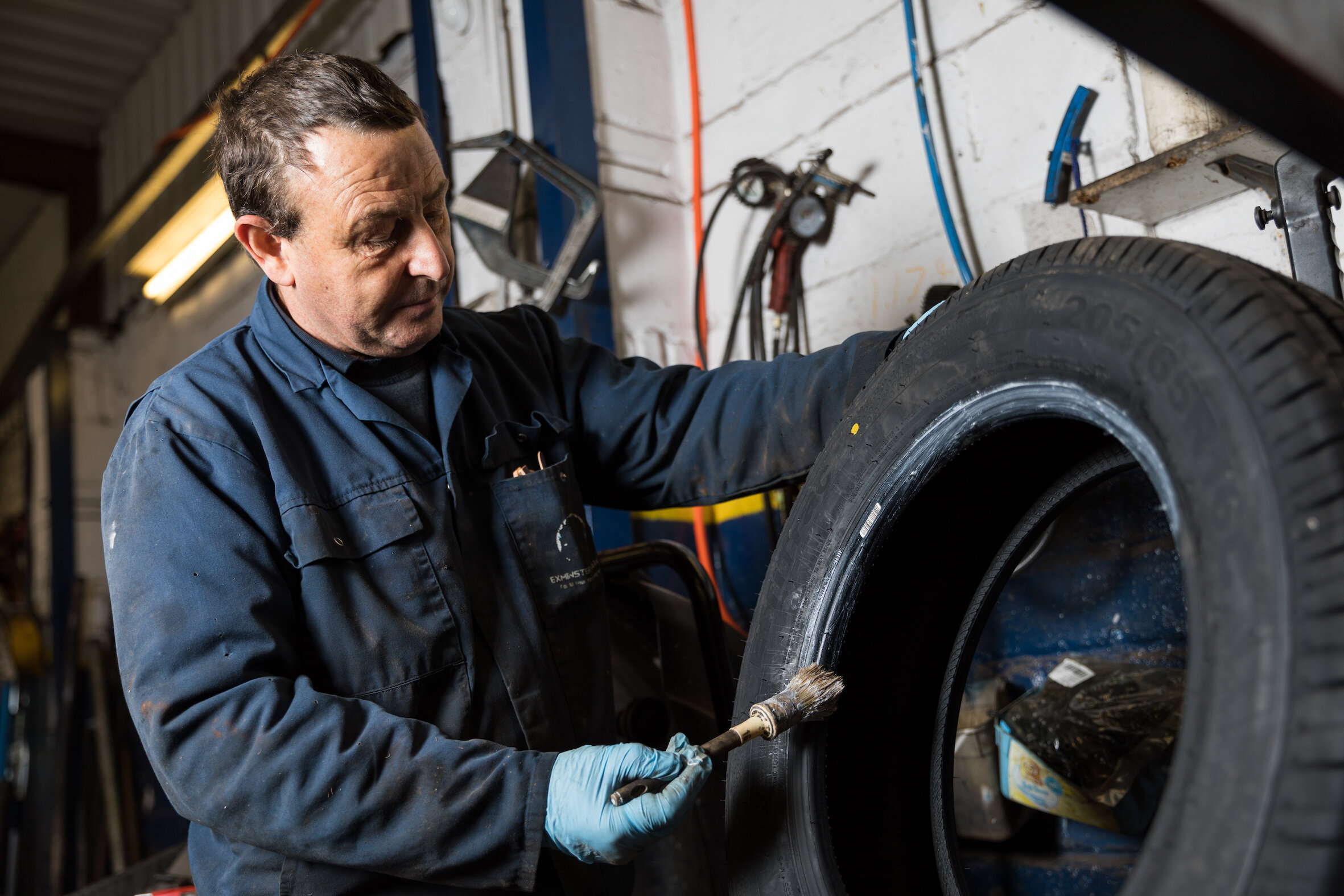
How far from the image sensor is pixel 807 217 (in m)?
2.15

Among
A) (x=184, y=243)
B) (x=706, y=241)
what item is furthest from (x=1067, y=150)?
(x=184, y=243)

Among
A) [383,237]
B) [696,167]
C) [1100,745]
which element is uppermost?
[696,167]

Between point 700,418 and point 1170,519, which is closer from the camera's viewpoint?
point 1170,519

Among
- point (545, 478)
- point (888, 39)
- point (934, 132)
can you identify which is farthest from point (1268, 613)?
point (888, 39)

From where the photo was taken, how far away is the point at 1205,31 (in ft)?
1.53

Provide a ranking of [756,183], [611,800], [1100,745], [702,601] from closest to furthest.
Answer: [611,800] < [1100,745] < [702,601] < [756,183]

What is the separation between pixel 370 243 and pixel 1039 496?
898mm

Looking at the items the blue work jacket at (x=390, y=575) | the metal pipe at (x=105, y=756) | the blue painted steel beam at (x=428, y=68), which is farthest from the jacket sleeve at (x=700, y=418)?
the metal pipe at (x=105, y=756)

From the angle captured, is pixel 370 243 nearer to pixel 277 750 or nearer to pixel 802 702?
pixel 277 750

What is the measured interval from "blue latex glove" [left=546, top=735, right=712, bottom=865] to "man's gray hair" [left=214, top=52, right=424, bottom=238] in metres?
0.79

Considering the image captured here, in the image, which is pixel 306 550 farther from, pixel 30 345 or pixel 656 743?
pixel 30 345

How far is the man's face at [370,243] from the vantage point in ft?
4.08

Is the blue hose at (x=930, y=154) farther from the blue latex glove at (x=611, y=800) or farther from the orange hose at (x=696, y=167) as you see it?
the blue latex glove at (x=611, y=800)

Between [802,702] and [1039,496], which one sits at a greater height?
[1039,496]
